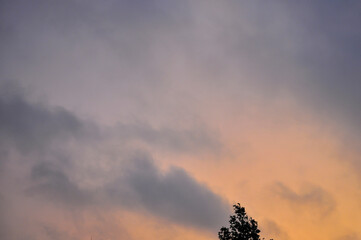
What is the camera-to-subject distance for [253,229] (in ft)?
133

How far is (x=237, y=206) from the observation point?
4272cm

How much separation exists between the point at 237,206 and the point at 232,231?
12.0 feet

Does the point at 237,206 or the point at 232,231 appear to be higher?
the point at 237,206

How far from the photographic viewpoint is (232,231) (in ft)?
134

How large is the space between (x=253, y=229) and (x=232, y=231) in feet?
9.67

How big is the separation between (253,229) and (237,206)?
380 centimetres

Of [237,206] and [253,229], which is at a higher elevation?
[237,206]
